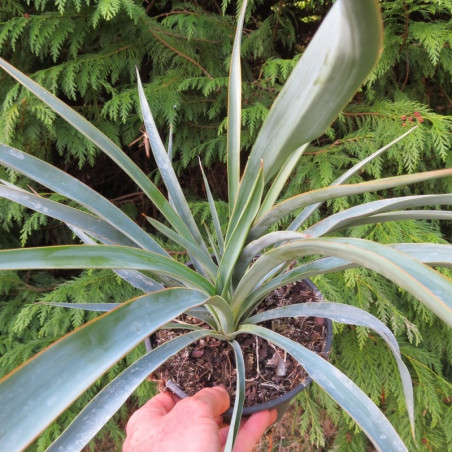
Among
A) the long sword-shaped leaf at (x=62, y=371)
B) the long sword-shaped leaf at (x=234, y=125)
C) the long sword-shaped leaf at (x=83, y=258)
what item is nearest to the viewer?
the long sword-shaped leaf at (x=62, y=371)

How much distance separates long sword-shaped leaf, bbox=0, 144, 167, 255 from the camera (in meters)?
→ 0.65

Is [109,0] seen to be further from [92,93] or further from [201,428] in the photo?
[201,428]

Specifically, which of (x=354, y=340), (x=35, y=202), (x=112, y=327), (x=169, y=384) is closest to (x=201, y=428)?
(x=169, y=384)

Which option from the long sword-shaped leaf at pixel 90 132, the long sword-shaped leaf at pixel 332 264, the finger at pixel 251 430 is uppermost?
the long sword-shaped leaf at pixel 90 132

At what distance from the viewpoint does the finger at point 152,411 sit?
2.59 ft

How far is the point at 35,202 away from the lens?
0.70m

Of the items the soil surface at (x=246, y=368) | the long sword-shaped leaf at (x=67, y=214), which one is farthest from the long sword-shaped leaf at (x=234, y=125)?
the soil surface at (x=246, y=368)

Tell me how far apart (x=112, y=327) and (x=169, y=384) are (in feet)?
1.56

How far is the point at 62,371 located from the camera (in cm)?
38

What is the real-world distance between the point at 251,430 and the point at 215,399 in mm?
128

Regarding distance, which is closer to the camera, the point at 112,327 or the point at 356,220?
the point at 112,327

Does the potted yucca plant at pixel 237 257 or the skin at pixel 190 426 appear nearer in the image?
the potted yucca plant at pixel 237 257

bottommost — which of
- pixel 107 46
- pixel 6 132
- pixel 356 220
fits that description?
pixel 356 220

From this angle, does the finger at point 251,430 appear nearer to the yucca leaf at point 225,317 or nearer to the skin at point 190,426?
the skin at point 190,426
